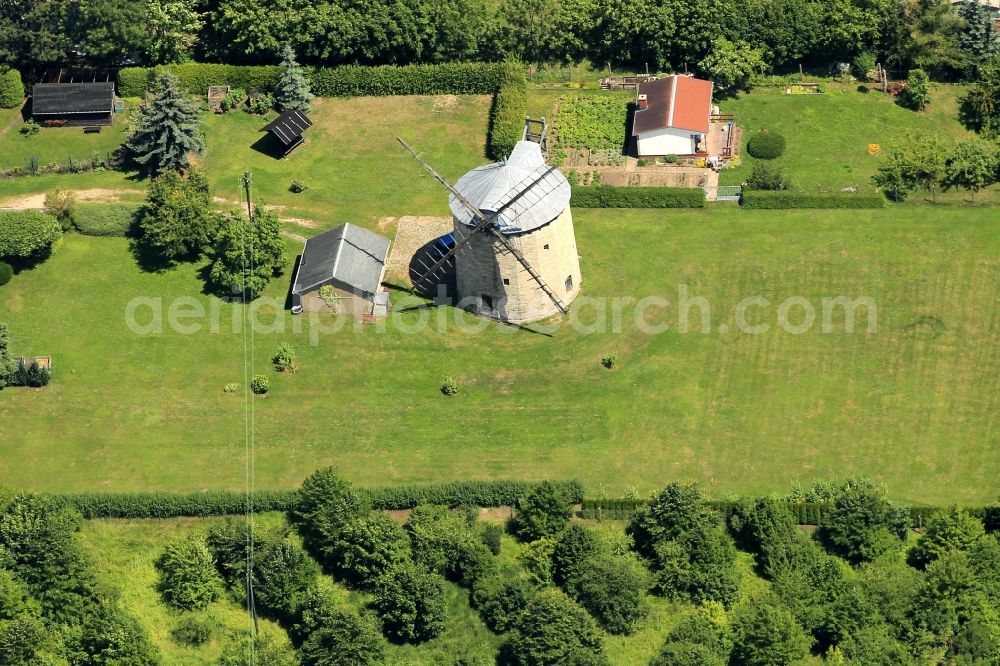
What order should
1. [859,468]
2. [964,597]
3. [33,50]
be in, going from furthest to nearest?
[33,50] < [859,468] < [964,597]

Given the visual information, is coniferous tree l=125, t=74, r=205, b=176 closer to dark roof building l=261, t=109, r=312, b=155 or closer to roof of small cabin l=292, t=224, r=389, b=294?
dark roof building l=261, t=109, r=312, b=155

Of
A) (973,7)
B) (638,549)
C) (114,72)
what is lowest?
(638,549)

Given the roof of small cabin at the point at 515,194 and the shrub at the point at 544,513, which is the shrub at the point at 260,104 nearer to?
the roof of small cabin at the point at 515,194

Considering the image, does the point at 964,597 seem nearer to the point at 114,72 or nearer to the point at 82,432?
the point at 82,432

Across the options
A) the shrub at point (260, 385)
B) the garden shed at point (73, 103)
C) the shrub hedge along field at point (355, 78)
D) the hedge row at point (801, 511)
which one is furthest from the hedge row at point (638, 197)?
the garden shed at point (73, 103)

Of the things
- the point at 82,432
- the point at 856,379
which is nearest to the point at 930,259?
the point at 856,379

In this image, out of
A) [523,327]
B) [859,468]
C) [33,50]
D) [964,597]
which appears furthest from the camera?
[33,50]

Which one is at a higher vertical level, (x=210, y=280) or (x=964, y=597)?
(x=210, y=280)
